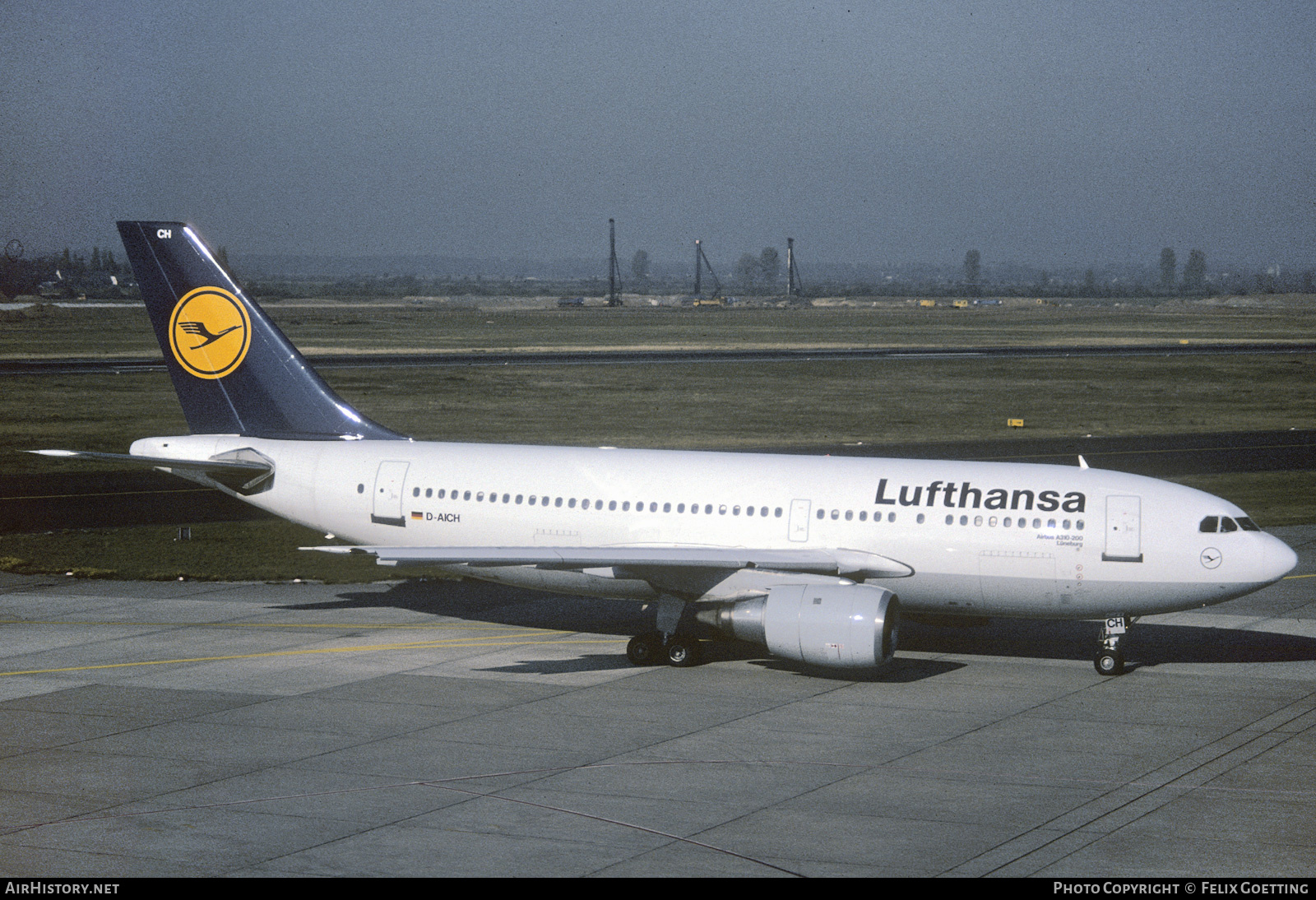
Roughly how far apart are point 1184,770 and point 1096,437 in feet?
167

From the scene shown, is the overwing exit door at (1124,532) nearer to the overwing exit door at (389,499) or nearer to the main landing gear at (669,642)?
the main landing gear at (669,642)

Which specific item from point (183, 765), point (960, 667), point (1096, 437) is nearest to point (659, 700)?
point (960, 667)

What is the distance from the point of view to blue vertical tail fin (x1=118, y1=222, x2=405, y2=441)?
1374 inches

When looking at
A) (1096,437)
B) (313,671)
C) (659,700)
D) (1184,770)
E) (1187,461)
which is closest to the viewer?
(1184,770)

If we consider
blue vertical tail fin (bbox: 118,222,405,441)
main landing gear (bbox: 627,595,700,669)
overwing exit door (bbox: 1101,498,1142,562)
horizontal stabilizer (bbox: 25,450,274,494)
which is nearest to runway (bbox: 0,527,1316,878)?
main landing gear (bbox: 627,595,700,669)

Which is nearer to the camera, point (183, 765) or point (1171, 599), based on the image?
point (183, 765)

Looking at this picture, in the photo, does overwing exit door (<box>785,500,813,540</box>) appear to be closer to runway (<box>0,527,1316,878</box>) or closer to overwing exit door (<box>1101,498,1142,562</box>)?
runway (<box>0,527,1316,878</box>)

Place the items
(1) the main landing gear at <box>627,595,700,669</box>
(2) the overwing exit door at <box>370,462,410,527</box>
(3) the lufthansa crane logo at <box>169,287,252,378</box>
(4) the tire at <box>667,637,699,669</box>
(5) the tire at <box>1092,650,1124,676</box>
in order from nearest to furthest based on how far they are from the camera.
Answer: (5) the tire at <box>1092,650,1124,676</box> → (1) the main landing gear at <box>627,595,700,669</box> → (4) the tire at <box>667,637,699,669</box> → (2) the overwing exit door at <box>370,462,410,527</box> → (3) the lufthansa crane logo at <box>169,287,252,378</box>

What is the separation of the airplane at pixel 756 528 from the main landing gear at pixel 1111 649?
1.5 inches

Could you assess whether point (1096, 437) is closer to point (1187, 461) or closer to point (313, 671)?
point (1187, 461)

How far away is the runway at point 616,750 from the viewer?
18.5 m

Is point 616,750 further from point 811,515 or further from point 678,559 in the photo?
point 811,515

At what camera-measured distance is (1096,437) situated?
7088cm

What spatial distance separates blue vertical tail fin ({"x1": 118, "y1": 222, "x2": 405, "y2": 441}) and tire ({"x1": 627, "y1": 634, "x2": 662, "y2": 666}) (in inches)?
354
